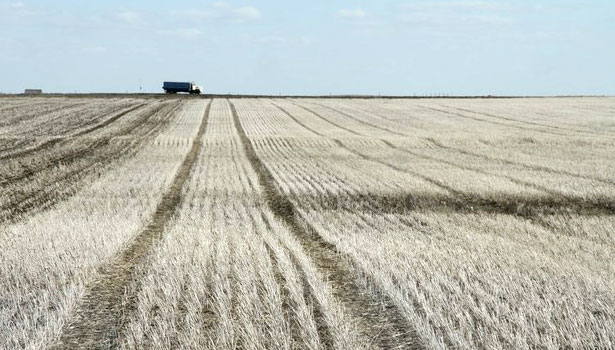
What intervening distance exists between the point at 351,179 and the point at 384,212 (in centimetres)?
553

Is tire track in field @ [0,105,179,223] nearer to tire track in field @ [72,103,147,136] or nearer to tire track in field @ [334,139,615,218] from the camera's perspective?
tire track in field @ [72,103,147,136]

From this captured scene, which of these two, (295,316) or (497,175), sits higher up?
(295,316)

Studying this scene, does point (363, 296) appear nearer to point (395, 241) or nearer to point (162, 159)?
point (395, 241)

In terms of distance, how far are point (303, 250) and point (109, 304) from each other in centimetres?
365

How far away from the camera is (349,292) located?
25.9 ft

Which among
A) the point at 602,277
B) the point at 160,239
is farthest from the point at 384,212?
the point at 602,277

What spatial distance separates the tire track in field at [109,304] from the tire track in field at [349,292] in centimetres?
227

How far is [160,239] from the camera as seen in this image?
36.5 feet

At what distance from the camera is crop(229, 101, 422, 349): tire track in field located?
20.8ft

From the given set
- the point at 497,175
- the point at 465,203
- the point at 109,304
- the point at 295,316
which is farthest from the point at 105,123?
the point at 295,316

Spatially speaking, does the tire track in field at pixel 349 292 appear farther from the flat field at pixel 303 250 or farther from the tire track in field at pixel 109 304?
the tire track in field at pixel 109 304

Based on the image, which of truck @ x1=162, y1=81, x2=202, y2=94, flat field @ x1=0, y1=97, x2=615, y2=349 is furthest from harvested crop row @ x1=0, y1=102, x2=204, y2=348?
truck @ x1=162, y1=81, x2=202, y2=94

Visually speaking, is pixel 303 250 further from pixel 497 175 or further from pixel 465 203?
pixel 497 175

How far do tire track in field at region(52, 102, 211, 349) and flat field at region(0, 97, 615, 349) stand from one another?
0.03 meters
